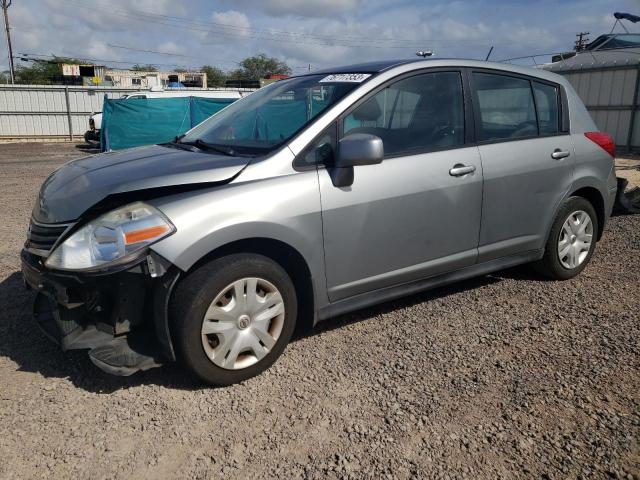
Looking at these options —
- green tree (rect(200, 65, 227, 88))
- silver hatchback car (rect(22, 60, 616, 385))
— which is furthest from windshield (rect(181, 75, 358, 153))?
green tree (rect(200, 65, 227, 88))

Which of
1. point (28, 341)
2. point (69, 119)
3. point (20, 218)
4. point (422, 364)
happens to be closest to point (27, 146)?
point (69, 119)

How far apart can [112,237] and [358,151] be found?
1.42m

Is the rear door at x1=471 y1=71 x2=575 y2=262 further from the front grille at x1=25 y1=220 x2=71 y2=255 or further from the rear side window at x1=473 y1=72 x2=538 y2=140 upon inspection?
the front grille at x1=25 y1=220 x2=71 y2=255

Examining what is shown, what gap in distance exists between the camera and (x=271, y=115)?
389cm

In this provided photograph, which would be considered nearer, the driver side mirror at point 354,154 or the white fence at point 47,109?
the driver side mirror at point 354,154

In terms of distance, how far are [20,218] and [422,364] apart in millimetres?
6223

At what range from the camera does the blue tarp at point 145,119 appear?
15.8 meters

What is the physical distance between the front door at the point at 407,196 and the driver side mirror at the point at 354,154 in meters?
0.06

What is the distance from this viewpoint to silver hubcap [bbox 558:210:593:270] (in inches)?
185

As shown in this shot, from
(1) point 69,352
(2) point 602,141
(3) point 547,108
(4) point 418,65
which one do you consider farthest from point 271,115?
(2) point 602,141

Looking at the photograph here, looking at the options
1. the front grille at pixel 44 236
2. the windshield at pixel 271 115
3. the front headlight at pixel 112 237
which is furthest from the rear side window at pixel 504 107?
the front grille at pixel 44 236

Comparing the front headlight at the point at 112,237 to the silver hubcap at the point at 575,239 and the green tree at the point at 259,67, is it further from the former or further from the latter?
the green tree at the point at 259,67

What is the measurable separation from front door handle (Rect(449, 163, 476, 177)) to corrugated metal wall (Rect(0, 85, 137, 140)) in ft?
74.0

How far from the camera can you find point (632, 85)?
15000mm
